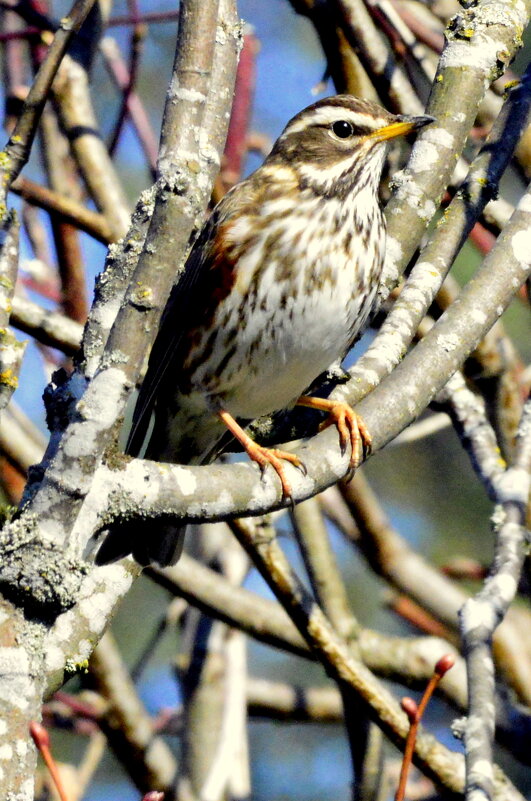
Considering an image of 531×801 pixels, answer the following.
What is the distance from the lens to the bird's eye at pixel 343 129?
16.0 ft

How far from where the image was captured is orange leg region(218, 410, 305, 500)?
3.06 m

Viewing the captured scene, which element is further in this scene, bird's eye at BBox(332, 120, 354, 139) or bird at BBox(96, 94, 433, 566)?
bird's eye at BBox(332, 120, 354, 139)

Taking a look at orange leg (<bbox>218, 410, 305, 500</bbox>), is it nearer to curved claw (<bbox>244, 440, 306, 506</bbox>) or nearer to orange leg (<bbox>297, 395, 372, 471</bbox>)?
curved claw (<bbox>244, 440, 306, 506</bbox>)

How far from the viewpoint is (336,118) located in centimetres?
489

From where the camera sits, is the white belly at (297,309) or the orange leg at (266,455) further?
the white belly at (297,309)

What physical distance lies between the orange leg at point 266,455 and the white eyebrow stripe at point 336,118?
1.32 m

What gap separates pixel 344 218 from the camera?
15.4 ft

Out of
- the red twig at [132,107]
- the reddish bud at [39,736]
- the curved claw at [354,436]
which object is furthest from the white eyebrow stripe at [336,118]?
the reddish bud at [39,736]

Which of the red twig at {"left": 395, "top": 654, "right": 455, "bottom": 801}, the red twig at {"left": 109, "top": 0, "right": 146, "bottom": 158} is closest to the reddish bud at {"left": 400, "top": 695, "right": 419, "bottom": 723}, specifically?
the red twig at {"left": 395, "top": 654, "right": 455, "bottom": 801}

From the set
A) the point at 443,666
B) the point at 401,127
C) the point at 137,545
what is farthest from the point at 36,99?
the point at 443,666

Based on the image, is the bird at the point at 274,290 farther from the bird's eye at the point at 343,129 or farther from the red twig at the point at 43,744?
the red twig at the point at 43,744

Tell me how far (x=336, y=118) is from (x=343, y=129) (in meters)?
0.06

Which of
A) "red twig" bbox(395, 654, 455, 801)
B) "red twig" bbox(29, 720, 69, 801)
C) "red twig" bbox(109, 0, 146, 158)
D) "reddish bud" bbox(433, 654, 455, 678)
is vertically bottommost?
"red twig" bbox(29, 720, 69, 801)

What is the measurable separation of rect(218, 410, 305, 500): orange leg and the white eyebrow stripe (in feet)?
4.34
